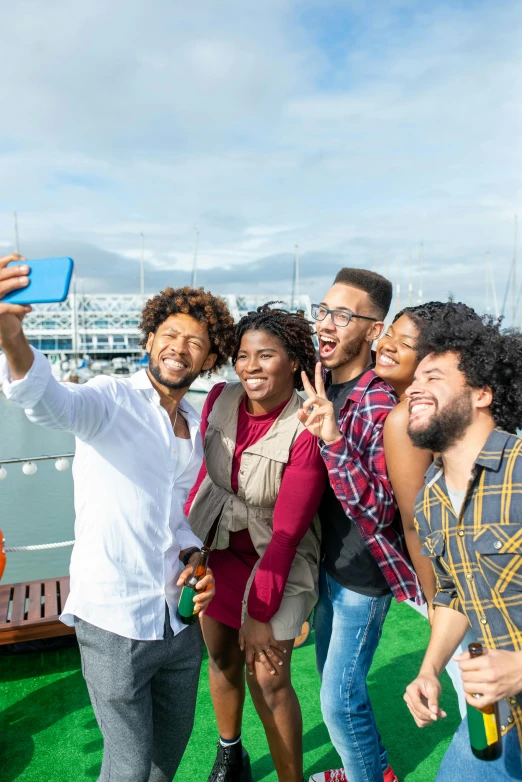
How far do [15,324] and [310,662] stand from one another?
2.97 m

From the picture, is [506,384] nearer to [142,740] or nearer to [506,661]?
[506,661]

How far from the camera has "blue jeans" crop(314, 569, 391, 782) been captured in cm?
220

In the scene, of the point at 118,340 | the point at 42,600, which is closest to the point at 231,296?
the point at 118,340

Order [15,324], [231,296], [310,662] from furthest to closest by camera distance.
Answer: [231,296], [310,662], [15,324]

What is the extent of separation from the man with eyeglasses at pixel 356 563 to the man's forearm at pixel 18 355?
94cm

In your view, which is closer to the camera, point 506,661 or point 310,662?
point 506,661

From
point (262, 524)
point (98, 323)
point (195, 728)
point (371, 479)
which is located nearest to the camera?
point (371, 479)

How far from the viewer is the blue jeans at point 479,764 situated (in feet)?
5.15

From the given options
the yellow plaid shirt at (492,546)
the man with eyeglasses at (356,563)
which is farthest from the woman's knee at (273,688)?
the yellow plaid shirt at (492,546)

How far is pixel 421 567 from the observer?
212 cm

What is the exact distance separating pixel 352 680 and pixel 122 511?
1.13 meters

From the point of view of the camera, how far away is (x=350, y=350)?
8.05ft

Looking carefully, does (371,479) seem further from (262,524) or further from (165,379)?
(165,379)

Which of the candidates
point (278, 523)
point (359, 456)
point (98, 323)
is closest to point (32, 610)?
point (278, 523)
